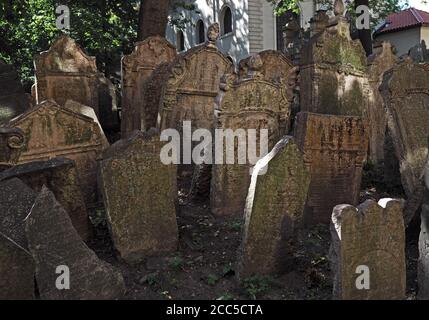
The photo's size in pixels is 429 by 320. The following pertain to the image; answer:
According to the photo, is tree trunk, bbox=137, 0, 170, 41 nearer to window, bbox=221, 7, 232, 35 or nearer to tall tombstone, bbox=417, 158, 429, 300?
tall tombstone, bbox=417, 158, 429, 300

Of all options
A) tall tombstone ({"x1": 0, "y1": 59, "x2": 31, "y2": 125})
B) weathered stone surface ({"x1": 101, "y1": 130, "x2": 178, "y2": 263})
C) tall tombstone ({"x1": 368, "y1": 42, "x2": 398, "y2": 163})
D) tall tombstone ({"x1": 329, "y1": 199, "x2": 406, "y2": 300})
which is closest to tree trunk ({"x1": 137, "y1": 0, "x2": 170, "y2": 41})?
tall tombstone ({"x1": 0, "y1": 59, "x2": 31, "y2": 125})

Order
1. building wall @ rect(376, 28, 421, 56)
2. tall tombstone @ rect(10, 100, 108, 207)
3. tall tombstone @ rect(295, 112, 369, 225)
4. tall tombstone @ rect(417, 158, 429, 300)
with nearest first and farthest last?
tall tombstone @ rect(417, 158, 429, 300) < tall tombstone @ rect(10, 100, 108, 207) < tall tombstone @ rect(295, 112, 369, 225) < building wall @ rect(376, 28, 421, 56)

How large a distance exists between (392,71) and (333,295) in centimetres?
338

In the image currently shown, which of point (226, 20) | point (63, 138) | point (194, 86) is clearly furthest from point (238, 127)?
point (226, 20)

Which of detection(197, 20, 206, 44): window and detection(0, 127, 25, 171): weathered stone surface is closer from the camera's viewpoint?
detection(0, 127, 25, 171): weathered stone surface

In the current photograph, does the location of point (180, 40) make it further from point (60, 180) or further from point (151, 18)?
point (60, 180)

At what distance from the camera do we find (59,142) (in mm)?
5336

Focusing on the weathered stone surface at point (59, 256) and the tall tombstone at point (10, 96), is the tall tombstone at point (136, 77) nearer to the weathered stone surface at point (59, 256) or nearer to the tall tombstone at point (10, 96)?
the tall tombstone at point (10, 96)

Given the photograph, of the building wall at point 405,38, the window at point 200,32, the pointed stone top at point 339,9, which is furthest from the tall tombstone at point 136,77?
the building wall at point 405,38

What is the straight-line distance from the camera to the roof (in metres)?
30.7

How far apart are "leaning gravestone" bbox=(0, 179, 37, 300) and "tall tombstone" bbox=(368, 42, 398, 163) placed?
595cm

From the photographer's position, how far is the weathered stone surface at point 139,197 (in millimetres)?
4031
